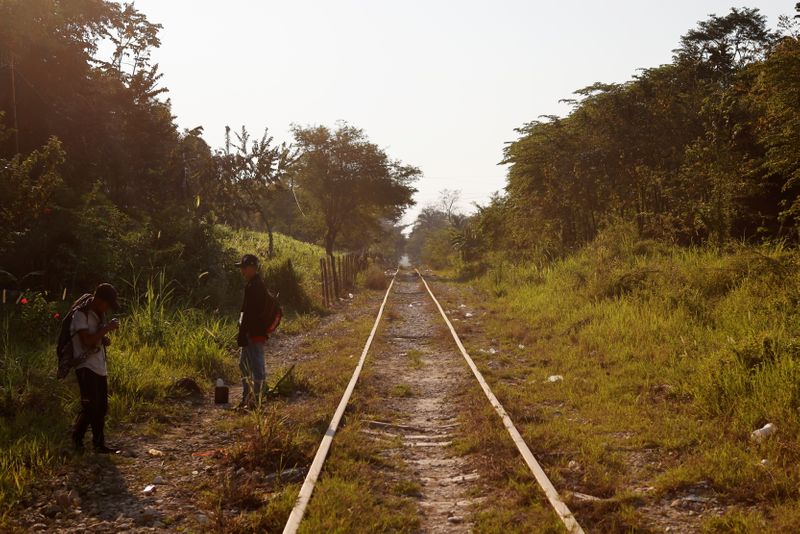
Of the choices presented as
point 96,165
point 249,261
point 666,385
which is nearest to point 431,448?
point 249,261

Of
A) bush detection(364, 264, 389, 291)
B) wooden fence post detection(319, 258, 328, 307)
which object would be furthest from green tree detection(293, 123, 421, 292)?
wooden fence post detection(319, 258, 328, 307)

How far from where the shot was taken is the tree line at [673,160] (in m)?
12.1

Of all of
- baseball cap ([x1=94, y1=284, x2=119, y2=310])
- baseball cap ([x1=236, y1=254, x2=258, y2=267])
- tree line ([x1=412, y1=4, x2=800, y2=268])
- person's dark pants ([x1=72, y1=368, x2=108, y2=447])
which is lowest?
person's dark pants ([x1=72, y1=368, x2=108, y2=447])

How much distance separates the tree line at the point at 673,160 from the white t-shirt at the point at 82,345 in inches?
422

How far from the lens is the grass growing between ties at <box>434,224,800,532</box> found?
4.63 meters

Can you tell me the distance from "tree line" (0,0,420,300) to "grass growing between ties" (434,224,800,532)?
23.4ft

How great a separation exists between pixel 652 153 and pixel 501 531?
56.6 ft

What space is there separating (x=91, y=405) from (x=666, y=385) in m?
6.44

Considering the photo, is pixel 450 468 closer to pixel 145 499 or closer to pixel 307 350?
pixel 145 499

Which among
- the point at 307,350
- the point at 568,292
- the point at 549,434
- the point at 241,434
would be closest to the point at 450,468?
the point at 549,434

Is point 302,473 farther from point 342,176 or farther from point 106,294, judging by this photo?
point 342,176

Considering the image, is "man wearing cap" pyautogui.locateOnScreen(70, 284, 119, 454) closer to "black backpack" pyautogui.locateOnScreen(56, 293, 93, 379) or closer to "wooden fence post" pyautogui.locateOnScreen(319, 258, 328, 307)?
"black backpack" pyautogui.locateOnScreen(56, 293, 93, 379)

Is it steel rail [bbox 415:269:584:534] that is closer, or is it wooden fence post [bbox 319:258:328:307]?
steel rail [bbox 415:269:584:534]

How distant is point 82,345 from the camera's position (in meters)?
5.75
